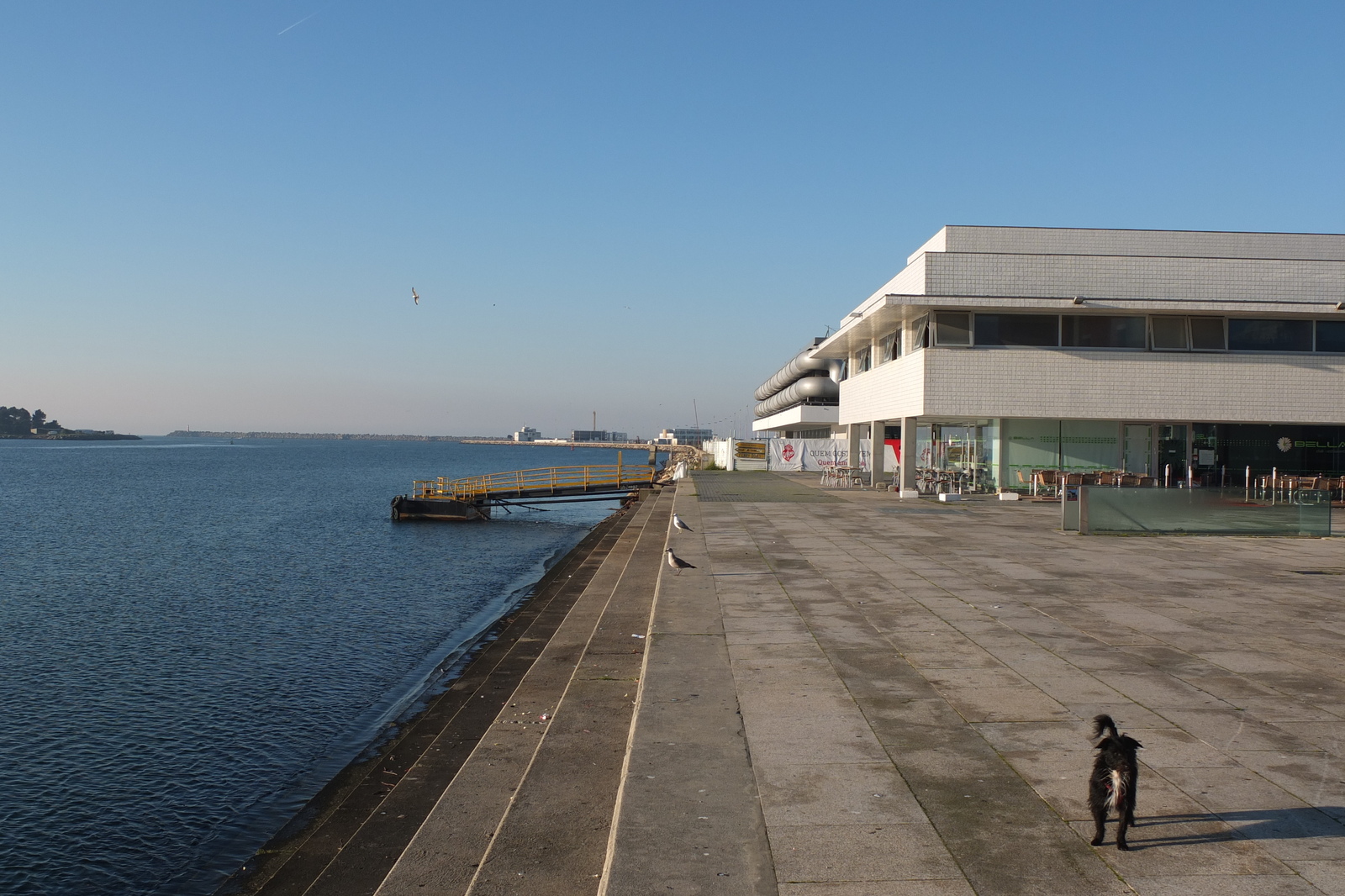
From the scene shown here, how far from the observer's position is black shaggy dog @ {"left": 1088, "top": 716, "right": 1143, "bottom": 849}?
4781mm

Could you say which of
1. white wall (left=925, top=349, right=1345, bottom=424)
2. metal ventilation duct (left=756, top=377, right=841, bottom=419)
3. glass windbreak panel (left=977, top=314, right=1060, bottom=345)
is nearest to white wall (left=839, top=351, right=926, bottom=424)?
white wall (left=925, top=349, right=1345, bottom=424)

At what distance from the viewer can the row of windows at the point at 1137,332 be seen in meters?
28.3

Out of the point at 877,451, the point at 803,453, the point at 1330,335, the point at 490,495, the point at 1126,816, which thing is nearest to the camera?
the point at 1126,816

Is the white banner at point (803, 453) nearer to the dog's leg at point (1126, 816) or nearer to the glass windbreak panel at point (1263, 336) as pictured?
the glass windbreak panel at point (1263, 336)

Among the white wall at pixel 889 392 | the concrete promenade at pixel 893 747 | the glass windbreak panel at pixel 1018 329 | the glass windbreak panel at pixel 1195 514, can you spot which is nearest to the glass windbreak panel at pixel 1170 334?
the glass windbreak panel at pixel 1018 329

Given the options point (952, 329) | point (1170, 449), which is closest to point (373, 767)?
point (952, 329)

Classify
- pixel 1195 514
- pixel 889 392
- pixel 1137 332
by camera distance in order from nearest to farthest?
pixel 1195 514
pixel 1137 332
pixel 889 392

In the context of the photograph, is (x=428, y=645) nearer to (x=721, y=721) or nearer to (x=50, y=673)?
(x=50, y=673)

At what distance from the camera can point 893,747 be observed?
639 cm

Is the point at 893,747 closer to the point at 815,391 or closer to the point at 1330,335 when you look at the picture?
the point at 1330,335

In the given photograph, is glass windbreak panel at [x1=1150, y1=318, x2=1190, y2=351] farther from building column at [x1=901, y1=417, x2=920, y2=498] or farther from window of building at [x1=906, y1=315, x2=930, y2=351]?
building column at [x1=901, y1=417, x2=920, y2=498]

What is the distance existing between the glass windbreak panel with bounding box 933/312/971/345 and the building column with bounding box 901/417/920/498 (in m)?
3.16

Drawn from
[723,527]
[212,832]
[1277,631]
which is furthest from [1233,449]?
[212,832]

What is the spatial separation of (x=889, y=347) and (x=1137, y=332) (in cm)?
851
